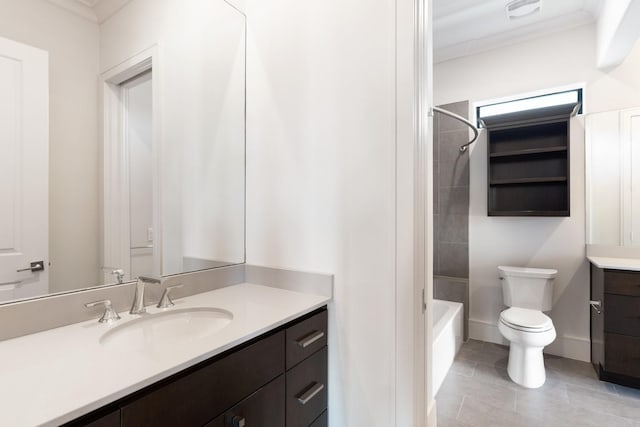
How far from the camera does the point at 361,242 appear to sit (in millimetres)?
1299

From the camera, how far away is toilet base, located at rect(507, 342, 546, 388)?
7.04ft

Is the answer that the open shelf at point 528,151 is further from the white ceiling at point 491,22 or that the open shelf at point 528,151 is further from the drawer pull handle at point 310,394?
the drawer pull handle at point 310,394

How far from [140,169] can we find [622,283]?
117 inches

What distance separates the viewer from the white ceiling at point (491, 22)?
2342 millimetres

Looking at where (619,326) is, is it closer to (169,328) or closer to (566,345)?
(566,345)

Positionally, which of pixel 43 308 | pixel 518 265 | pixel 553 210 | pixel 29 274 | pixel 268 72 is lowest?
pixel 518 265

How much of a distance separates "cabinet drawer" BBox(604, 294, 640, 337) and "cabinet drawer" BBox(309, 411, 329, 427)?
209 centimetres

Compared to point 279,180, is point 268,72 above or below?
above

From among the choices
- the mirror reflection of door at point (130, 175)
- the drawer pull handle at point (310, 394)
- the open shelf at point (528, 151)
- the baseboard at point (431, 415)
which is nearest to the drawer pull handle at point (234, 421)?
the drawer pull handle at point (310, 394)

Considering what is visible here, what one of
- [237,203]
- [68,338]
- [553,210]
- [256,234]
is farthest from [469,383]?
[68,338]

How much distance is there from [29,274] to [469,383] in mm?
2555

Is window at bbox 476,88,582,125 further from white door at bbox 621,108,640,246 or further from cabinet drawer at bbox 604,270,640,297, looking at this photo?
cabinet drawer at bbox 604,270,640,297

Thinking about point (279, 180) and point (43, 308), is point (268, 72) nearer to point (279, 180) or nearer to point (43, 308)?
point (279, 180)

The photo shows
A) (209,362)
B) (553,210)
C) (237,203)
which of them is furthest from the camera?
(553,210)
